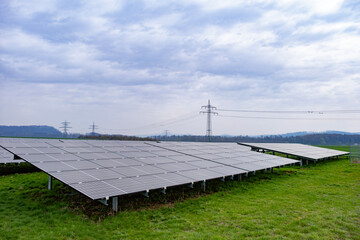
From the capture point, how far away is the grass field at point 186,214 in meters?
9.46

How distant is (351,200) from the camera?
1503 centimetres

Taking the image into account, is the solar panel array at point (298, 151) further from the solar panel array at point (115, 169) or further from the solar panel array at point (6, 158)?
the solar panel array at point (6, 158)

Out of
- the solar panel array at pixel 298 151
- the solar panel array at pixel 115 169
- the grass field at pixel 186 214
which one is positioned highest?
the solar panel array at pixel 115 169


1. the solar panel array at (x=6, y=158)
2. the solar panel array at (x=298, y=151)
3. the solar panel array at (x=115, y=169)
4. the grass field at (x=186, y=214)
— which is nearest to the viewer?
the grass field at (x=186, y=214)

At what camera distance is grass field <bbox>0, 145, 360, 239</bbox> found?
9461 millimetres

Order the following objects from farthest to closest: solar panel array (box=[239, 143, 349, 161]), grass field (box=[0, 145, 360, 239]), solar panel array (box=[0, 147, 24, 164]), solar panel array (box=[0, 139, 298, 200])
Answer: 1. solar panel array (box=[239, 143, 349, 161])
2. solar panel array (box=[0, 147, 24, 164])
3. solar panel array (box=[0, 139, 298, 200])
4. grass field (box=[0, 145, 360, 239])

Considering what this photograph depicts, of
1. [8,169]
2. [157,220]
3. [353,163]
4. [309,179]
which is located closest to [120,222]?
[157,220]

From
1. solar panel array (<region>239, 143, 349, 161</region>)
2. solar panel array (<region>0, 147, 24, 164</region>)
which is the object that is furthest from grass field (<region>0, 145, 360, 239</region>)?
solar panel array (<region>239, 143, 349, 161</region>)

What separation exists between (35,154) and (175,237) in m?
10.8

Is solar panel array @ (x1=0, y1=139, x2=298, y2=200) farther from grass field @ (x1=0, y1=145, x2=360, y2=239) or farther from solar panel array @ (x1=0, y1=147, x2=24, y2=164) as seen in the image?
solar panel array @ (x1=0, y1=147, x2=24, y2=164)

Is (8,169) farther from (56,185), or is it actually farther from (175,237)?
(175,237)

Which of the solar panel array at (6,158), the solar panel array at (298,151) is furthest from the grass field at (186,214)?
the solar panel array at (298,151)

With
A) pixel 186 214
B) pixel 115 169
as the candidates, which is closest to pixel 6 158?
pixel 115 169

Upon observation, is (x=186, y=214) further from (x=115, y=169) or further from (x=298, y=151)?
(x=298, y=151)
